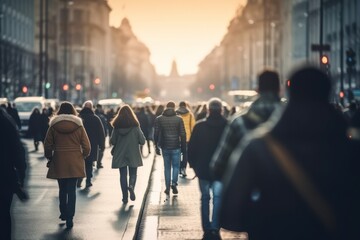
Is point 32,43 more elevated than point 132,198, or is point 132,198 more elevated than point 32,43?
point 32,43

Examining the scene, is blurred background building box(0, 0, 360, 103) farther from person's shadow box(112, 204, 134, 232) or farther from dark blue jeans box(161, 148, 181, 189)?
person's shadow box(112, 204, 134, 232)

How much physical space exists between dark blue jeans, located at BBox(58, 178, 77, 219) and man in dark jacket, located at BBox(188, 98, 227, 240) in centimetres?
192

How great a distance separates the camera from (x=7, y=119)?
9.34 metres

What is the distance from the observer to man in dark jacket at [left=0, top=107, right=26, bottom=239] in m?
9.11

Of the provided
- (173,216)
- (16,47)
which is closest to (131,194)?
(173,216)

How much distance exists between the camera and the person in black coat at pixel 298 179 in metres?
4.81

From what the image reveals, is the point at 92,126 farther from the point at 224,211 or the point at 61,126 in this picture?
the point at 224,211

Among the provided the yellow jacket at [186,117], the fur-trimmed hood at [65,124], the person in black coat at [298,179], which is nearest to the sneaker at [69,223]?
the fur-trimmed hood at [65,124]

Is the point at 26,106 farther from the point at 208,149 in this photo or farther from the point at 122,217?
the point at 208,149

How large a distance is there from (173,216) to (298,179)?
10.5 metres

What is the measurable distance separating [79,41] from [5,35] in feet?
253

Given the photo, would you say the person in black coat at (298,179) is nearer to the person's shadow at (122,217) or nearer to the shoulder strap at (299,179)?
the shoulder strap at (299,179)

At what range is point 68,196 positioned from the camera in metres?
13.3

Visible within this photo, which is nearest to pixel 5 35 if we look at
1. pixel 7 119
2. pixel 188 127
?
pixel 188 127
